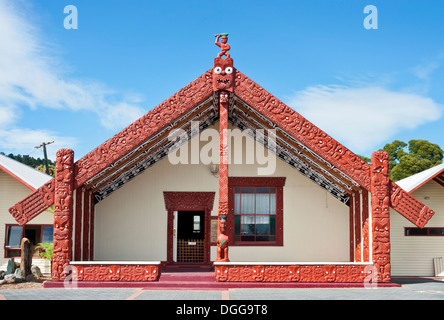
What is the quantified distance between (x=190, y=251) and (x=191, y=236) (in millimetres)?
689

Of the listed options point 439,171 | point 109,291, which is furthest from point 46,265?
A: point 439,171

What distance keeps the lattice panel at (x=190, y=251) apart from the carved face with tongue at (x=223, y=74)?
17.6ft

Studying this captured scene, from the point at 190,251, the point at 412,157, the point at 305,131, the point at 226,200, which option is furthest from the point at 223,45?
the point at 412,157

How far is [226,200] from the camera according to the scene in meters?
12.0

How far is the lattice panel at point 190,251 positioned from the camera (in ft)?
49.5

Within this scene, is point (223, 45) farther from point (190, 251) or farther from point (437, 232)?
point (437, 232)

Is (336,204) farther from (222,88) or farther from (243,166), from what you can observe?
(222,88)

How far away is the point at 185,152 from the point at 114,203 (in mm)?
2775

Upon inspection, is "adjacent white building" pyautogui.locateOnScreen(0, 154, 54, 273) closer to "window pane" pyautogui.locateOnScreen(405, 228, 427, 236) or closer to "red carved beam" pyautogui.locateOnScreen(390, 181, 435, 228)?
"red carved beam" pyautogui.locateOnScreen(390, 181, 435, 228)

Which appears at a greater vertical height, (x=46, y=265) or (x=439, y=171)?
(x=439, y=171)

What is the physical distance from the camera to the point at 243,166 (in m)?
15.3

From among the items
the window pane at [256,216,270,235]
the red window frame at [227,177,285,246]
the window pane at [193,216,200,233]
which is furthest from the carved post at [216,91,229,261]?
the window pane at [193,216,200,233]

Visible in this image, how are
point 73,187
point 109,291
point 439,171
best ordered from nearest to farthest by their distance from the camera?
point 109,291, point 73,187, point 439,171

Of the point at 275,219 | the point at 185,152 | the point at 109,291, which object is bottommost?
the point at 109,291
